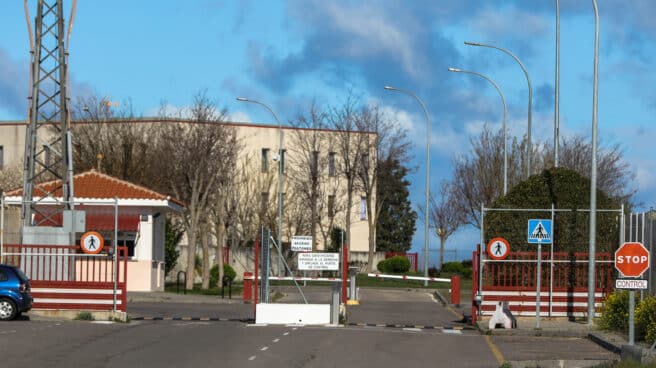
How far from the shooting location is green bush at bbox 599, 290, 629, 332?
25891mm

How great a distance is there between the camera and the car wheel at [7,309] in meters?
27.0

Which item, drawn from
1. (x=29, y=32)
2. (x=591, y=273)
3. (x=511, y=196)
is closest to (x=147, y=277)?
(x=29, y=32)

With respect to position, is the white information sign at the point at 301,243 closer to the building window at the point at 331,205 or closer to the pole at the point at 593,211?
the pole at the point at 593,211

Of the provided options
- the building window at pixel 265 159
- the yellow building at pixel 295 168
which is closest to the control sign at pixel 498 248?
the yellow building at pixel 295 168

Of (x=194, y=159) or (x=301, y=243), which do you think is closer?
(x=301, y=243)

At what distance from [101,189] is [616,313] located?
2738 cm

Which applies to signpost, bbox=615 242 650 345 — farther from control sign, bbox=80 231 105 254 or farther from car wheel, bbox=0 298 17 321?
car wheel, bbox=0 298 17 321

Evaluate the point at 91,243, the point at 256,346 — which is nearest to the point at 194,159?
the point at 91,243

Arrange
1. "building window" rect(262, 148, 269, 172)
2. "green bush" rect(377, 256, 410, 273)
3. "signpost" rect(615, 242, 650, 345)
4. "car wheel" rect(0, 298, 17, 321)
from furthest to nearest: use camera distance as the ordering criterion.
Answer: "building window" rect(262, 148, 269, 172), "green bush" rect(377, 256, 410, 273), "car wheel" rect(0, 298, 17, 321), "signpost" rect(615, 242, 650, 345)

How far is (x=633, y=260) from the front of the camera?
20.2m

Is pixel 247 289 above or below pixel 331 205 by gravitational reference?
below

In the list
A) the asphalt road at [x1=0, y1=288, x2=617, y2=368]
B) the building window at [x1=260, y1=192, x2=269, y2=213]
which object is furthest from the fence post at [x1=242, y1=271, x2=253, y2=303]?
the building window at [x1=260, y1=192, x2=269, y2=213]

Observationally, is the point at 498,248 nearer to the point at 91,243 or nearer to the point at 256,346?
the point at 256,346

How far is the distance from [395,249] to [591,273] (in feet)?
223
